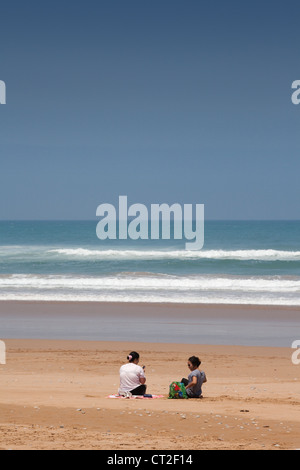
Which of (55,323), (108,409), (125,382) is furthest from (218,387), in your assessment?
(55,323)

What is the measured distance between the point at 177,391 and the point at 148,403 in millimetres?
684

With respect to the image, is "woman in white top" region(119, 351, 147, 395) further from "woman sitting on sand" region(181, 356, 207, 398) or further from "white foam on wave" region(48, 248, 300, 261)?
"white foam on wave" region(48, 248, 300, 261)

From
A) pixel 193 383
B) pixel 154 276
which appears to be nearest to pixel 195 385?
pixel 193 383

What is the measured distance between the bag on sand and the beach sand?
16 cm

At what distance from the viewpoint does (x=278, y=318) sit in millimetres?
19828

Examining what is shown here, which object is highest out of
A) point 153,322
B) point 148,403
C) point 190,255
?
point 190,255

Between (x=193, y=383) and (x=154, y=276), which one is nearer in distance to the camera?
(x=193, y=383)

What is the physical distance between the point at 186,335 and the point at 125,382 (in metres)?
7.16

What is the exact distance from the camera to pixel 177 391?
32.8 feet

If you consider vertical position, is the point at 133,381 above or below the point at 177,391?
above

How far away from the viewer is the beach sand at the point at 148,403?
7289 millimetres

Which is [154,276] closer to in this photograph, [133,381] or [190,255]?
[190,255]

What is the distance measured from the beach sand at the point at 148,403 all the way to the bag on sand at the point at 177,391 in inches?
6.4

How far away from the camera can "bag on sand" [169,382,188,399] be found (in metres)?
9.95
